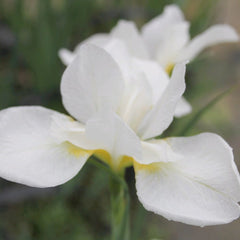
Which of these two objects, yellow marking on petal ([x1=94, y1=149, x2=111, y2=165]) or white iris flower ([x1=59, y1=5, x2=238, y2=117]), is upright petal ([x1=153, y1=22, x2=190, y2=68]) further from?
yellow marking on petal ([x1=94, y1=149, x2=111, y2=165])

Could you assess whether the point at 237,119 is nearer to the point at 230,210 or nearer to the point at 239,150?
the point at 239,150

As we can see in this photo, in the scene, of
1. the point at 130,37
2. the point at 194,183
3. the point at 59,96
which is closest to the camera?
the point at 194,183

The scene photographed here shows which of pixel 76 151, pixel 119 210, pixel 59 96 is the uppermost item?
pixel 76 151

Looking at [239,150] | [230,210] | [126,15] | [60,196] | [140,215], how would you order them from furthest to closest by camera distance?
[239,150]
[126,15]
[60,196]
[140,215]
[230,210]

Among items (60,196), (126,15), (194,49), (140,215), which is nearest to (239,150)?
(126,15)

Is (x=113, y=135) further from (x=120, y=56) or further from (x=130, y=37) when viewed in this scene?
(x=130, y=37)

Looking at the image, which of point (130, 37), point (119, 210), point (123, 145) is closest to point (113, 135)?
point (123, 145)
